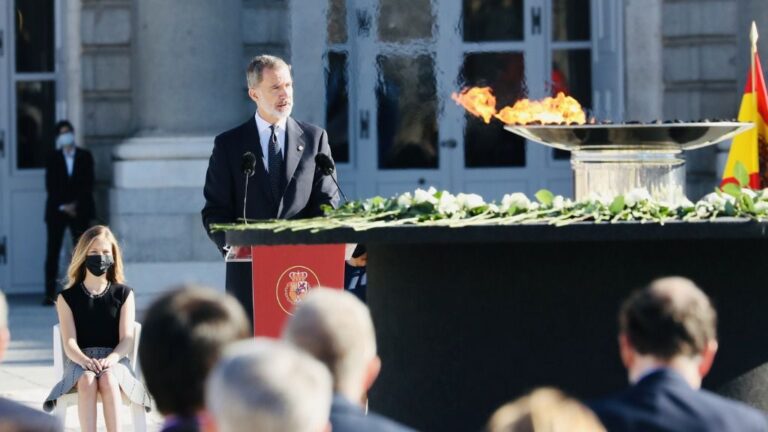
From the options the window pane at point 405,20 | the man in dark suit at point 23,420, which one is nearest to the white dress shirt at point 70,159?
the window pane at point 405,20

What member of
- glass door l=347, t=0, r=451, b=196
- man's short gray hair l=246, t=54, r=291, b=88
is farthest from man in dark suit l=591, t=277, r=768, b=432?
glass door l=347, t=0, r=451, b=196

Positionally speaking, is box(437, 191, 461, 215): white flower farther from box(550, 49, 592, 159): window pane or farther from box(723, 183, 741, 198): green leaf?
box(550, 49, 592, 159): window pane

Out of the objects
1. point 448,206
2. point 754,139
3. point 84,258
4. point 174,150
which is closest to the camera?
point 448,206

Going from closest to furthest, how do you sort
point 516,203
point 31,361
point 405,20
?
point 516,203 < point 31,361 < point 405,20

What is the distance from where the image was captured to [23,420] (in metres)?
4.01

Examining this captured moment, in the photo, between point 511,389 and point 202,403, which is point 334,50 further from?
point 202,403

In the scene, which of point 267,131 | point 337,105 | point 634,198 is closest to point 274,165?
point 267,131

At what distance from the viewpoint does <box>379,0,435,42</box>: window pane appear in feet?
49.9

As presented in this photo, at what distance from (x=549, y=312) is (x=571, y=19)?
9577mm

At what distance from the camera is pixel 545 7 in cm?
1571

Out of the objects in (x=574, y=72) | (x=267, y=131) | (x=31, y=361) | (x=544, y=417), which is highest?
(x=574, y=72)

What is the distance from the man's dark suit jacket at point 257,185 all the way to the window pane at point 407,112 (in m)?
7.84

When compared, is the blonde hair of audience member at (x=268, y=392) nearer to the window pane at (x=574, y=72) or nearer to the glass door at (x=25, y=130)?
the window pane at (x=574, y=72)

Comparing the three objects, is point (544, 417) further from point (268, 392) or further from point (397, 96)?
point (397, 96)
